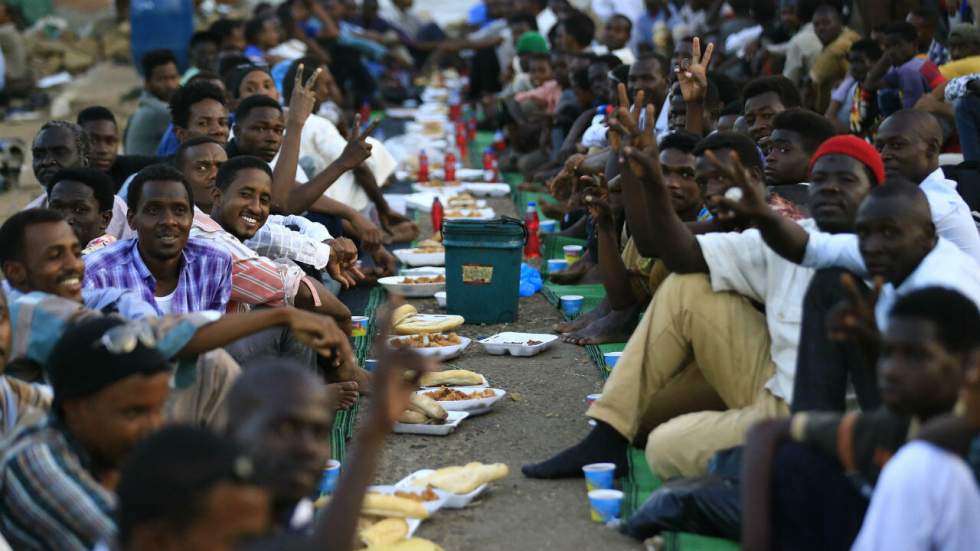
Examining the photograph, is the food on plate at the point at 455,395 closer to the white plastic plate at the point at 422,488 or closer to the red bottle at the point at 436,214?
the white plastic plate at the point at 422,488

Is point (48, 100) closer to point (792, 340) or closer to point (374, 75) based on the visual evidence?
point (374, 75)

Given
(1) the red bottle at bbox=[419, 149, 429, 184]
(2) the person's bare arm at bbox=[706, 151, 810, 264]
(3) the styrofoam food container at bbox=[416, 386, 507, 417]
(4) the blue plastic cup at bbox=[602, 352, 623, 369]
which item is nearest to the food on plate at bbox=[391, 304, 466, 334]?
(4) the blue plastic cup at bbox=[602, 352, 623, 369]

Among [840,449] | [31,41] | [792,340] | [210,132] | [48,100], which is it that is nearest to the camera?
[840,449]

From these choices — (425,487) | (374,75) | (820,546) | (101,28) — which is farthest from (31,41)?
(820,546)

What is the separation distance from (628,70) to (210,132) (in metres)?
3.15

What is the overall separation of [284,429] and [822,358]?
1770 millimetres

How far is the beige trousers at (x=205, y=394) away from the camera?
4.09 m

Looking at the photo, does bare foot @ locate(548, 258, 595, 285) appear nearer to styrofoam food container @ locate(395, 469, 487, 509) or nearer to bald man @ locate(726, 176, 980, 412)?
styrofoam food container @ locate(395, 469, 487, 509)

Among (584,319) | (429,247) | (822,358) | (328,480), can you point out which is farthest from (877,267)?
(429,247)

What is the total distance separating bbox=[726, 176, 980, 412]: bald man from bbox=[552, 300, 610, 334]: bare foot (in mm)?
2840

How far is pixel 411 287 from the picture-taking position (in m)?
7.89

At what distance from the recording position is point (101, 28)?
855 inches

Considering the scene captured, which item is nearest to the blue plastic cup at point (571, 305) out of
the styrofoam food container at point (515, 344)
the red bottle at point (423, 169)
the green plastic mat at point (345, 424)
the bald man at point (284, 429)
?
the styrofoam food container at point (515, 344)

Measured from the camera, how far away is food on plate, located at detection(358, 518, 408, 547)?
4.07 m
